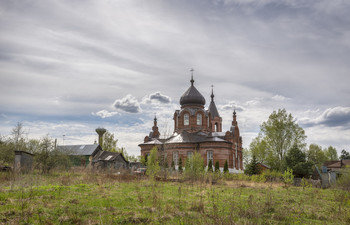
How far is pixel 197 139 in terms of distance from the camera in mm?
40125

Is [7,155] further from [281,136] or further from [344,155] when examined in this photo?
[344,155]

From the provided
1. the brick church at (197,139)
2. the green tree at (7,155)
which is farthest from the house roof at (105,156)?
the green tree at (7,155)

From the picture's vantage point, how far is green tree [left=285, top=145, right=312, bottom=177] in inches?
1241


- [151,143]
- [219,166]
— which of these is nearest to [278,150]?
[219,166]

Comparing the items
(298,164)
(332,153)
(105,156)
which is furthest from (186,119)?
(332,153)

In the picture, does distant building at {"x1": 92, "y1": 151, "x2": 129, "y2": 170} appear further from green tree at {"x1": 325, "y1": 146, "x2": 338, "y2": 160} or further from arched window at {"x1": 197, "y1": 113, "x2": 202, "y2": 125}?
green tree at {"x1": 325, "y1": 146, "x2": 338, "y2": 160}

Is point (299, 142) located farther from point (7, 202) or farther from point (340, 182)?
point (7, 202)

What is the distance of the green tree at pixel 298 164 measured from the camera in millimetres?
31516

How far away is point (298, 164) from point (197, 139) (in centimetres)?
1334

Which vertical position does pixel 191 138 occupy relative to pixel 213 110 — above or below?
below

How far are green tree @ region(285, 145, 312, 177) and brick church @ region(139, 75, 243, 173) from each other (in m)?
7.82

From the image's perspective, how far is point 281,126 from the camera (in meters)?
39.4

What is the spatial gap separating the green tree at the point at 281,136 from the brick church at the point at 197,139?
4.87m

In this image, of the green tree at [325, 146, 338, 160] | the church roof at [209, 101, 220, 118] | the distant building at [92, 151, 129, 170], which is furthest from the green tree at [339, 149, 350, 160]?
the distant building at [92, 151, 129, 170]
